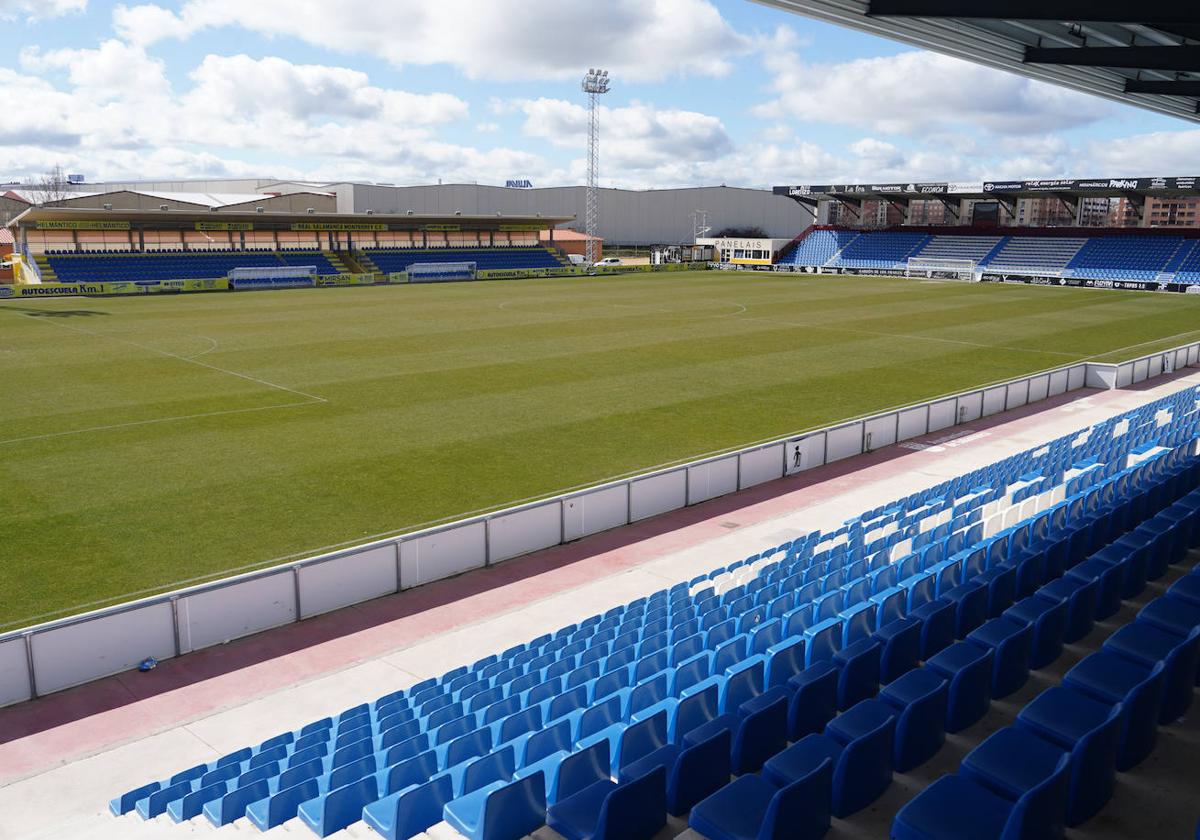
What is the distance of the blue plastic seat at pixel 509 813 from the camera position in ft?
18.6

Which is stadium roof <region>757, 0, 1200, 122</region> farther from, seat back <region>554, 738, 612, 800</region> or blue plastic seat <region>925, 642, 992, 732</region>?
seat back <region>554, 738, 612, 800</region>

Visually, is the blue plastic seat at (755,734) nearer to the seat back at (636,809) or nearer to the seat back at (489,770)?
the seat back at (636,809)

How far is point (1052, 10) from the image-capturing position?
12281mm

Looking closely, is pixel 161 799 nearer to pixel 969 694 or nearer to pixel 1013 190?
pixel 969 694

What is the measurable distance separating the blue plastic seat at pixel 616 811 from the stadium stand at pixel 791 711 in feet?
0.04

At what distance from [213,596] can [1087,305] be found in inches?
2232

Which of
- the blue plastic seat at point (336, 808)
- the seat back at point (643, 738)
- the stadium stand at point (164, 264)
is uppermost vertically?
the stadium stand at point (164, 264)

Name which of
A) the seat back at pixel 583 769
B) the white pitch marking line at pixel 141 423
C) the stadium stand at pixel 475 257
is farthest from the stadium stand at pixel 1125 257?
the seat back at pixel 583 769

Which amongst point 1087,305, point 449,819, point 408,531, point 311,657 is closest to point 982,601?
point 449,819

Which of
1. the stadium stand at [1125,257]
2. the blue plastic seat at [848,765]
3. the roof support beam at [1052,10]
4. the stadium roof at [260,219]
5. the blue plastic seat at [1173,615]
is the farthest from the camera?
the stadium stand at [1125,257]

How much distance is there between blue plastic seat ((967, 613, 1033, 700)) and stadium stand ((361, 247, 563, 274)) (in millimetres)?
72353

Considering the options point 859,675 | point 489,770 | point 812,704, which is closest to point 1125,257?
point 859,675

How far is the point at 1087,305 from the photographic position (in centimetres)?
5584

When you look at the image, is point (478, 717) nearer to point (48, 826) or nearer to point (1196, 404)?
point (48, 826)
